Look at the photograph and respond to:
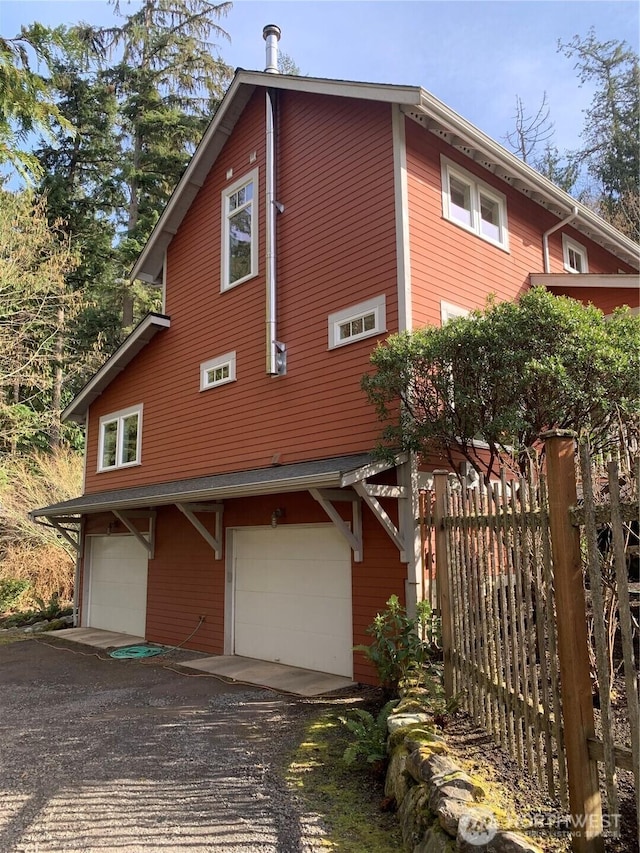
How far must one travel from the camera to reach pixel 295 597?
847 centimetres

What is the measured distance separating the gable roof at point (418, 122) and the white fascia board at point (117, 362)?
4.95ft

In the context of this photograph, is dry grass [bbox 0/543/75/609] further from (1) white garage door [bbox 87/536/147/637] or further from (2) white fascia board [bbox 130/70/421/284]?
(2) white fascia board [bbox 130/70/421/284]

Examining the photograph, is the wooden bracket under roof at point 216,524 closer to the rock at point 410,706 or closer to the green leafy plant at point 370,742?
the green leafy plant at point 370,742

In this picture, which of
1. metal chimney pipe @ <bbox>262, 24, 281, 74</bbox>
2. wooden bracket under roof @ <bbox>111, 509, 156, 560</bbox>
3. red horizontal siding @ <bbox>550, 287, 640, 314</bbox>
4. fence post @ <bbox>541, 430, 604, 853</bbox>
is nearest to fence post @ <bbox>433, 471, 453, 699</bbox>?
fence post @ <bbox>541, 430, 604, 853</bbox>

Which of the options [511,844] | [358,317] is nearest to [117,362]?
[358,317]

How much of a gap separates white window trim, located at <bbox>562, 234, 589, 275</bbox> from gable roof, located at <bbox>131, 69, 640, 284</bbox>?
0.27m

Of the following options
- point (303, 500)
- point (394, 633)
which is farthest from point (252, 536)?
point (394, 633)

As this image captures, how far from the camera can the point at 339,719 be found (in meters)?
5.66

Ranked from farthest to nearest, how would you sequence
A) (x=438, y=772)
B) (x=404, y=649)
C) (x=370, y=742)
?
1. (x=404, y=649)
2. (x=370, y=742)
3. (x=438, y=772)

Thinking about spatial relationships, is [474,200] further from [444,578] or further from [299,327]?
[444,578]

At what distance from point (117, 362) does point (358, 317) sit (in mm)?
6816

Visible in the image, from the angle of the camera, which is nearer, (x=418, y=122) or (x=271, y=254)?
(x=418, y=122)

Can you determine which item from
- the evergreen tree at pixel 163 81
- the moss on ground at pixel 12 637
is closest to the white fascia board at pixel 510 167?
the moss on ground at pixel 12 637

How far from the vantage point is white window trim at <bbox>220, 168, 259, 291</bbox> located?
392 inches
